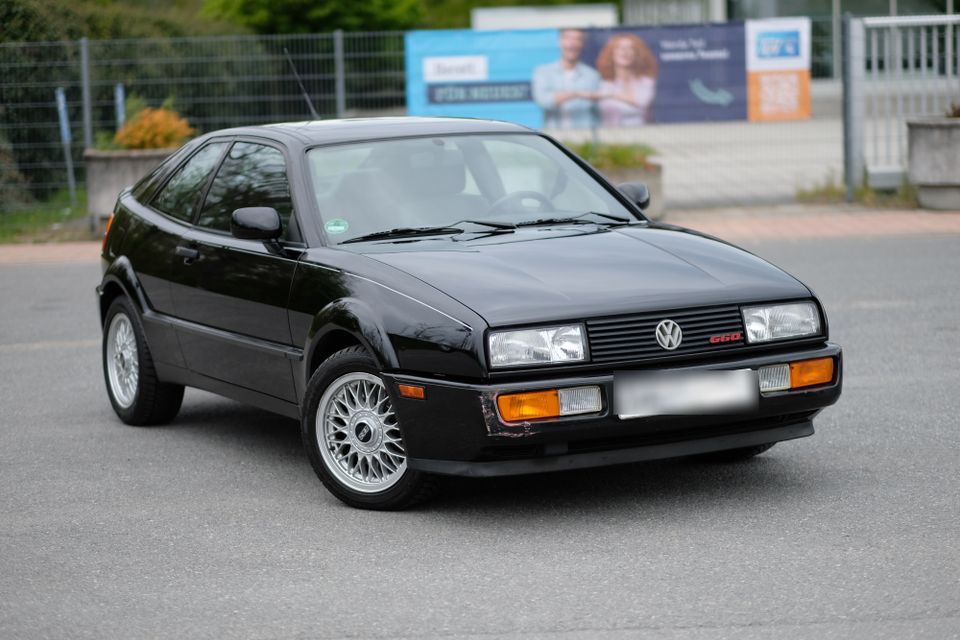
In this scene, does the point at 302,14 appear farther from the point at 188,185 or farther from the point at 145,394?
the point at 145,394

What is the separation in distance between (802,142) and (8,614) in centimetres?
1496

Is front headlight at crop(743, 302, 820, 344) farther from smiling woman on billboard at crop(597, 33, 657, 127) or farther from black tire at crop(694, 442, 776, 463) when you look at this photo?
smiling woman on billboard at crop(597, 33, 657, 127)

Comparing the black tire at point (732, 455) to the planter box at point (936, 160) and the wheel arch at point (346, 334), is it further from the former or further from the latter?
the planter box at point (936, 160)

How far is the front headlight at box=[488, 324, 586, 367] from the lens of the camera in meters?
5.26

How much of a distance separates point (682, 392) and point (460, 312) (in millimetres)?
849

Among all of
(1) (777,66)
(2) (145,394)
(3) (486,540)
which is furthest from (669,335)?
(1) (777,66)

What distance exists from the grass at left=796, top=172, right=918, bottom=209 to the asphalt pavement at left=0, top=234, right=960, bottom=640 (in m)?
9.43

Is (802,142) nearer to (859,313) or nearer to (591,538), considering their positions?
(859,313)

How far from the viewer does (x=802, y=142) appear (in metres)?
18.2

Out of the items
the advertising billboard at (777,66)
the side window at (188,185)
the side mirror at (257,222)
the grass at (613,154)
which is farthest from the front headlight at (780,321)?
the advertising billboard at (777,66)

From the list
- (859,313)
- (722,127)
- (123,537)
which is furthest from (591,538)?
(722,127)

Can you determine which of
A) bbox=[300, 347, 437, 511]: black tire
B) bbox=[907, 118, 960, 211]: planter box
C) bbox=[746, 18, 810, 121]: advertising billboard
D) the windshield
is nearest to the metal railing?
bbox=[746, 18, 810, 121]: advertising billboard

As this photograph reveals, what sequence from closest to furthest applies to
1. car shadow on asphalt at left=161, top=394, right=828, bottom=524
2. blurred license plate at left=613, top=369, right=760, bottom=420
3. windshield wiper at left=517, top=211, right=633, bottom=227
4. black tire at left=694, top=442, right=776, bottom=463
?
blurred license plate at left=613, top=369, right=760, bottom=420 < car shadow on asphalt at left=161, top=394, right=828, bottom=524 < black tire at left=694, top=442, right=776, bottom=463 < windshield wiper at left=517, top=211, right=633, bottom=227

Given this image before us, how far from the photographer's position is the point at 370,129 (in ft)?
22.6
